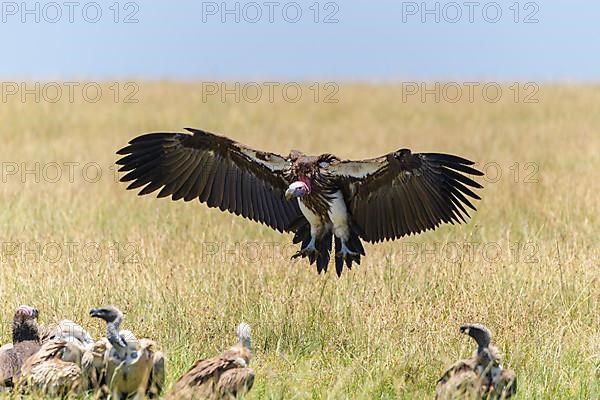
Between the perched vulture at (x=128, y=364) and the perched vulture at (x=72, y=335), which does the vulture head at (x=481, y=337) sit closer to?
the perched vulture at (x=128, y=364)

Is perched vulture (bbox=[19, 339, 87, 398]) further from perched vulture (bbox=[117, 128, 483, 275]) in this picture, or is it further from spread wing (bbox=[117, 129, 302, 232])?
spread wing (bbox=[117, 129, 302, 232])

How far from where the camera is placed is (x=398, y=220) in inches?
310

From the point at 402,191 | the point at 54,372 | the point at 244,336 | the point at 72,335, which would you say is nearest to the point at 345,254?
the point at 402,191

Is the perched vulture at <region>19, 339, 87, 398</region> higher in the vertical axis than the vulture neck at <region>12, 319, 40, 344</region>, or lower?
lower

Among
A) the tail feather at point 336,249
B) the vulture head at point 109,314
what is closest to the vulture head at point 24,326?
the vulture head at point 109,314

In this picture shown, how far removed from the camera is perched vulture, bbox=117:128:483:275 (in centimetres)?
744

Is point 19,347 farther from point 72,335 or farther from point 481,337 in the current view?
point 481,337

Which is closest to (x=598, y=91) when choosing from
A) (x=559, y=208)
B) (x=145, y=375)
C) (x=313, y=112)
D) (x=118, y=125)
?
(x=313, y=112)

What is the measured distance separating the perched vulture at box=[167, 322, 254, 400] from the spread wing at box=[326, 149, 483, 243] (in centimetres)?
227

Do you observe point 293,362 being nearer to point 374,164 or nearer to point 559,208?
point 374,164

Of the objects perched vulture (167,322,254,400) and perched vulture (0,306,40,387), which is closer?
perched vulture (167,322,254,400)

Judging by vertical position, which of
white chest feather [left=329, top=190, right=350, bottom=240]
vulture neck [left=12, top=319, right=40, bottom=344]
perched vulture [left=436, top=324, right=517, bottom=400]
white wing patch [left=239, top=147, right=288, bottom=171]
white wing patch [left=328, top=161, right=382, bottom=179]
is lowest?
perched vulture [left=436, top=324, right=517, bottom=400]

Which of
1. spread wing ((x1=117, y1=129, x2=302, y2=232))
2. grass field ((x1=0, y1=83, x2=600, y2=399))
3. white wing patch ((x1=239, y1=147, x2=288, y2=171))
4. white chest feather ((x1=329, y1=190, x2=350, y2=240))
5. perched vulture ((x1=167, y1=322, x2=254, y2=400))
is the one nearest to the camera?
perched vulture ((x1=167, y1=322, x2=254, y2=400))

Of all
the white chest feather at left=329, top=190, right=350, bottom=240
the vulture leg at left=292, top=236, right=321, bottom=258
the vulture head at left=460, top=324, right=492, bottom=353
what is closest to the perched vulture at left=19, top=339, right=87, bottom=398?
the vulture head at left=460, top=324, right=492, bottom=353
